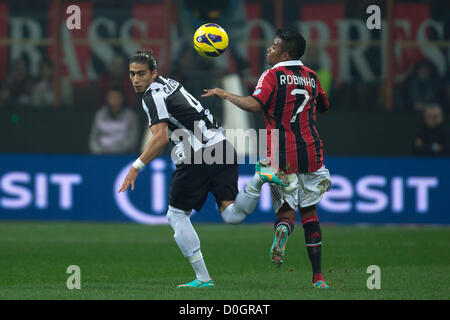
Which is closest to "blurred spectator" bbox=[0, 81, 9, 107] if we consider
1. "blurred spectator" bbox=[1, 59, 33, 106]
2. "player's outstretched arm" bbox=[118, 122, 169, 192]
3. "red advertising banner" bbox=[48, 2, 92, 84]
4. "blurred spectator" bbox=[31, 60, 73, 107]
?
"blurred spectator" bbox=[1, 59, 33, 106]

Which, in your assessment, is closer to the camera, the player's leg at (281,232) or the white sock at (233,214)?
the player's leg at (281,232)

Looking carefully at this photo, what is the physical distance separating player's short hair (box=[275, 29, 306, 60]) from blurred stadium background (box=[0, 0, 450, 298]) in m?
6.63

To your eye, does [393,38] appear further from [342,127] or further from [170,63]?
[170,63]

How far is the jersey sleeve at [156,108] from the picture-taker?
26.8 feet

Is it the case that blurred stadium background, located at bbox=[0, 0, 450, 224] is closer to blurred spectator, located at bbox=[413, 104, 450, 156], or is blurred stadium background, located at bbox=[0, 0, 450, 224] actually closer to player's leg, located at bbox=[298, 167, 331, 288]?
blurred spectator, located at bbox=[413, 104, 450, 156]

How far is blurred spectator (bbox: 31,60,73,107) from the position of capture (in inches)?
666

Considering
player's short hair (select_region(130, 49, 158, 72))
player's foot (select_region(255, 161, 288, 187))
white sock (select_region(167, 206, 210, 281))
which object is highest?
player's short hair (select_region(130, 49, 158, 72))

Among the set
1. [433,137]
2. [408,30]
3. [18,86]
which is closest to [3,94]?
[18,86]

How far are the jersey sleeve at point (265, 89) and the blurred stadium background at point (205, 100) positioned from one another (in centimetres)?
676

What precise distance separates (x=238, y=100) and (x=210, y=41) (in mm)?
871

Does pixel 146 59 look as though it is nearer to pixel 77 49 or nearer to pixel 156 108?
pixel 156 108

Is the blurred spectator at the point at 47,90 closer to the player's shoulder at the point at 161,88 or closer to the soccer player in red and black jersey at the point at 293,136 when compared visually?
the player's shoulder at the point at 161,88

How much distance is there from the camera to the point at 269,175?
8.00 meters

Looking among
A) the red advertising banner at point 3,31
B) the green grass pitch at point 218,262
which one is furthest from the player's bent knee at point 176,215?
the red advertising banner at point 3,31
